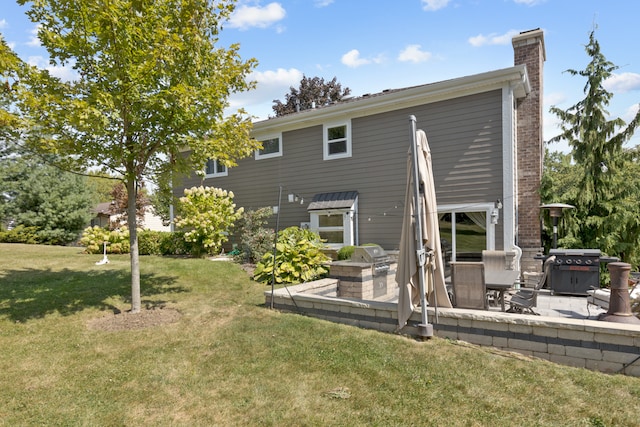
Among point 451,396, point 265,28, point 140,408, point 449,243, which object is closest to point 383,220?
point 449,243

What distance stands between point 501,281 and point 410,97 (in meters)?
Answer: 6.28

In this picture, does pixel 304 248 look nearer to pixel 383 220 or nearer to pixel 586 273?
pixel 383 220

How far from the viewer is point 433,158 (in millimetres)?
10000

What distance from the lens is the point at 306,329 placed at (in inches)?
212

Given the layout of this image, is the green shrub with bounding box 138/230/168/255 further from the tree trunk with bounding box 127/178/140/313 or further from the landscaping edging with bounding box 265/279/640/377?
the landscaping edging with bounding box 265/279/640/377

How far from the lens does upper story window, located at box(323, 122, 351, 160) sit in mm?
11516

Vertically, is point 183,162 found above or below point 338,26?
below

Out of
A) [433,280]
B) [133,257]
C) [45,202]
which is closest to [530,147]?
[433,280]

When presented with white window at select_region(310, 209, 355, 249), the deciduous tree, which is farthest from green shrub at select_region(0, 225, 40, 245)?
the deciduous tree

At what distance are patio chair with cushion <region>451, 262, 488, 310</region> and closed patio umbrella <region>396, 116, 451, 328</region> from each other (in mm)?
419

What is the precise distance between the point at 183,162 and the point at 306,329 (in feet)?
12.3

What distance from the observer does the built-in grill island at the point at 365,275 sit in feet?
21.0

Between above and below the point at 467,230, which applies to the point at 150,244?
below

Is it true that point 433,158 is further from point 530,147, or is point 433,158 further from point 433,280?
point 433,280
